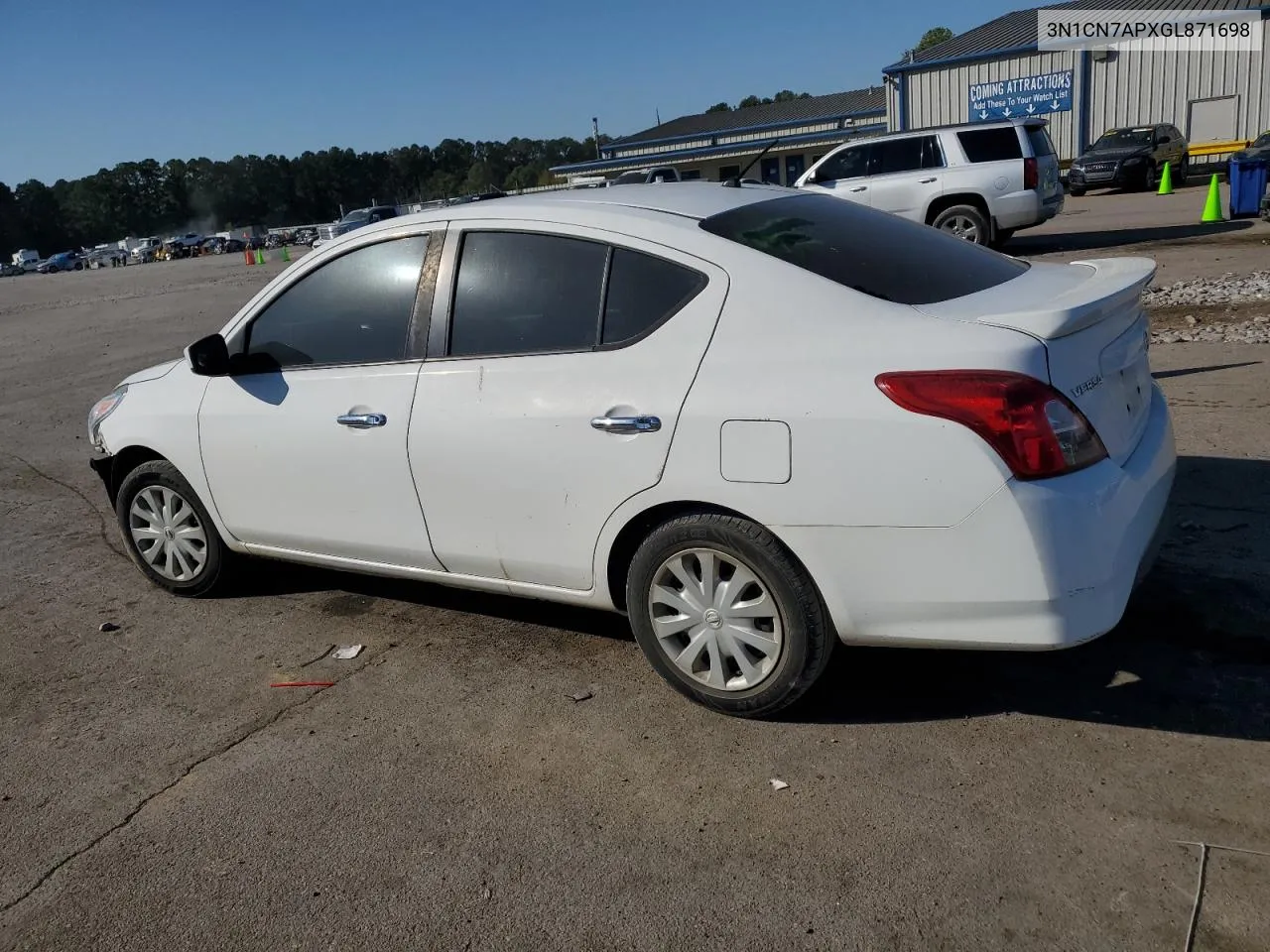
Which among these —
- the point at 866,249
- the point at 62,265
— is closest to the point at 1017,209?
the point at 866,249

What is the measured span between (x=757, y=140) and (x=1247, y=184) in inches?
1470

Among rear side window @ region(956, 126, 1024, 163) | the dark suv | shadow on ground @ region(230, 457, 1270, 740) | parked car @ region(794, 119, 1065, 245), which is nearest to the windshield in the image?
the dark suv

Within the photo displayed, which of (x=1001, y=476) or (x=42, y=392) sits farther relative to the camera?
(x=42, y=392)

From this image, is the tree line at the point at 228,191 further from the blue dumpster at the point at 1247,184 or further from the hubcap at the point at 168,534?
the hubcap at the point at 168,534

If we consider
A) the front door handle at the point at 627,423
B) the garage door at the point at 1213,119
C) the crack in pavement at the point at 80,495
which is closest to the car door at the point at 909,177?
the crack in pavement at the point at 80,495

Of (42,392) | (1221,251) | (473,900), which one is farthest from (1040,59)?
(473,900)

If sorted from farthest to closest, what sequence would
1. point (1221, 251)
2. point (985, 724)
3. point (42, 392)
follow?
1. point (1221, 251)
2. point (42, 392)
3. point (985, 724)

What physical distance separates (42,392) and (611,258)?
10.7 meters

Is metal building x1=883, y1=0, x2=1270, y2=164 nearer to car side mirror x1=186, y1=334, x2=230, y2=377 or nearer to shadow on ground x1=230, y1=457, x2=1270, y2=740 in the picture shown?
shadow on ground x1=230, y1=457, x2=1270, y2=740

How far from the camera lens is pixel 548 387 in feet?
12.1

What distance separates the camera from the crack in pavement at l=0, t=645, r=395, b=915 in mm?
3049

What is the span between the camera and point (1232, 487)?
5195mm

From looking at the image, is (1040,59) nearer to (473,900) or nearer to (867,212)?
(867,212)

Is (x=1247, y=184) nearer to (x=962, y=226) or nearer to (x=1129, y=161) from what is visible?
(x=962, y=226)
